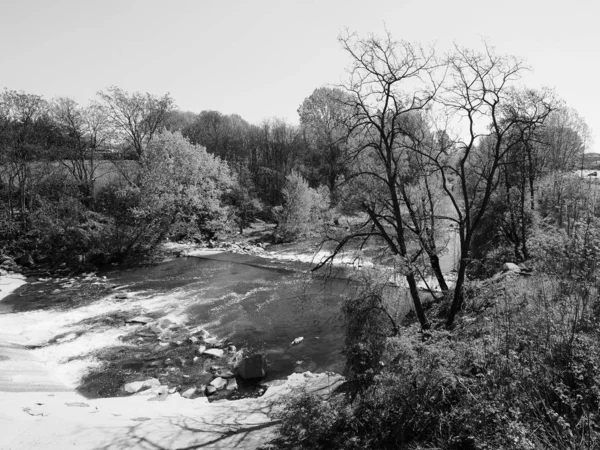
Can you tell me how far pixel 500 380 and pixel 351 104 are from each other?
9030mm

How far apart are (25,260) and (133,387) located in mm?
20002

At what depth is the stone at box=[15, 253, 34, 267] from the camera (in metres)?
24.5

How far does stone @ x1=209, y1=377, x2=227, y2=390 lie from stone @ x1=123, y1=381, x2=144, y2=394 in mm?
2133

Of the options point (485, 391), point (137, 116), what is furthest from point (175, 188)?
point (485, 391)

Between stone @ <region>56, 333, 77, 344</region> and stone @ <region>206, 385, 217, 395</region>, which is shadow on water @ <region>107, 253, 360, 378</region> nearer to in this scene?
stone @ <region>206, 385, 217, 395</region>

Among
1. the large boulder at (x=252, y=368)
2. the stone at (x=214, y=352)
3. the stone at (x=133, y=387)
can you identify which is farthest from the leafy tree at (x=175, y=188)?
the large boulder at (x=252, y=368)

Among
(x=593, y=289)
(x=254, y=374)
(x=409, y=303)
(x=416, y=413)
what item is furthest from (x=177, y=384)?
(x=593, y=289)

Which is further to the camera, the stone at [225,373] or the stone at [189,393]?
the stone at [225,373]

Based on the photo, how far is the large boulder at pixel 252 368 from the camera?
11.4 meters

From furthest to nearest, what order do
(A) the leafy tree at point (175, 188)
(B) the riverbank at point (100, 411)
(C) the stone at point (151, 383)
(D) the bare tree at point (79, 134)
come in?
1. (D) the bare tree at point (79, 134)
2. (A) the leafy tree at point (175, 188)
3. (C) the stone at point (151, 383)
4. (B) the riverbank at point (100, 411)

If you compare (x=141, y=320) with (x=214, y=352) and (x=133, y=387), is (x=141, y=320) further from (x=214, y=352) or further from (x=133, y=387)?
(x=133, y=387)

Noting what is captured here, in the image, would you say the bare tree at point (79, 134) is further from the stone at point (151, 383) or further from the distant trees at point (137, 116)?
the stone at point (151, 383)

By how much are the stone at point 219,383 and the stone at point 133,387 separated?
84.0 inches

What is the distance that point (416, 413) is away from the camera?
5762 mm
